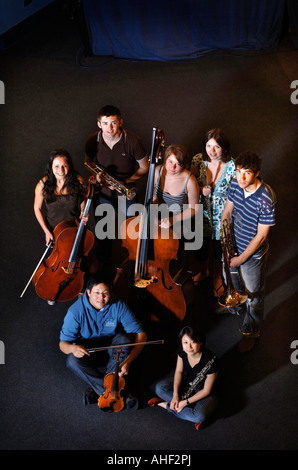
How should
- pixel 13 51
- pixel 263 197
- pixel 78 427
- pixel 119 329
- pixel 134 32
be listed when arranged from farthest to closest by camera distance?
pixel 13 51, pixel 134 32, pixel 119 329, pixel 78 427, pixel 263 197

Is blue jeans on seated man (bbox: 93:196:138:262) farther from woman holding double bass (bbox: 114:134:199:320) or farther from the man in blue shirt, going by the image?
the man in blue shirt

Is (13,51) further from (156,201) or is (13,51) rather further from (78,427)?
(78,427)

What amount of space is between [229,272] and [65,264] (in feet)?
3.75

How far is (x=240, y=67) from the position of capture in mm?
6281

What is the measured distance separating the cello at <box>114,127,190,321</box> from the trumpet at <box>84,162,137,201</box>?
1.02 feet

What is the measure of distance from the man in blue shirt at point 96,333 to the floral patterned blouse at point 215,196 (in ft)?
2.86

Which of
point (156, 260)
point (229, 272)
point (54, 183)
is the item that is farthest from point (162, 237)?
point (54, 183)

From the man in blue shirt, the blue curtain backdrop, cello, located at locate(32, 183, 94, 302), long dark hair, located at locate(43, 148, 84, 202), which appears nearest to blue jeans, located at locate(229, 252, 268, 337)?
the man in blue shirt

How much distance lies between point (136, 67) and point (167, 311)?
420 cm

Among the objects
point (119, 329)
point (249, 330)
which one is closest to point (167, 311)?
point (119, 329)

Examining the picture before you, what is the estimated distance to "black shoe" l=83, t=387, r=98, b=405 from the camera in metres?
3.16

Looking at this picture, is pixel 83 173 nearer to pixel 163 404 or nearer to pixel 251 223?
pixel 251 223

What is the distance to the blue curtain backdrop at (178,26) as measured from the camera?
609cm

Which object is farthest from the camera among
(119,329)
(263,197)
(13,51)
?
(13,51)
